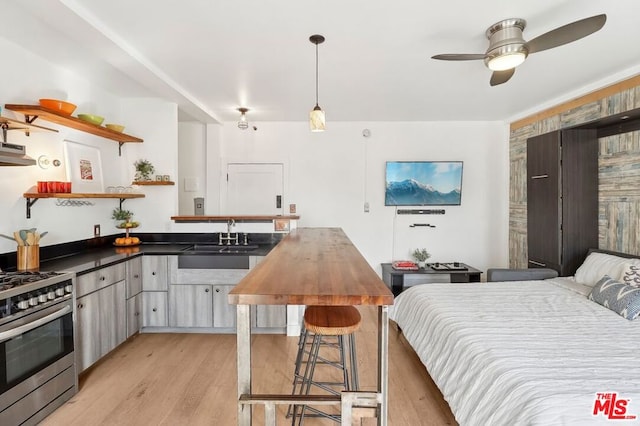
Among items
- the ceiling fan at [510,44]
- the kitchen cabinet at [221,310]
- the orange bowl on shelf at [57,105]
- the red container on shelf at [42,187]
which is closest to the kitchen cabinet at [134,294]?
the kitchen cabinet at [221,310]

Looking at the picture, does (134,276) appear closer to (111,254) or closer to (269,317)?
(111,254)

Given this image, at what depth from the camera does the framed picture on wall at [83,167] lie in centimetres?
299

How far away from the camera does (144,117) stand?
12.4 ft

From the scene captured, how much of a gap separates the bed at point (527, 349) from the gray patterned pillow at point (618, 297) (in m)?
0.04

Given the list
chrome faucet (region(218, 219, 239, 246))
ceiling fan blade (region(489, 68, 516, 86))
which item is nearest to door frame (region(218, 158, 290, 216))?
chrome faucet (region(218, 219, 239, 246))

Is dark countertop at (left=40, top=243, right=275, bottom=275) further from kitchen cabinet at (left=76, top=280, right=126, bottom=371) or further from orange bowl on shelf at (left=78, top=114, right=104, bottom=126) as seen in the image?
orange bowl on shelf at (left=78, top=114, right=104, bottom=126)

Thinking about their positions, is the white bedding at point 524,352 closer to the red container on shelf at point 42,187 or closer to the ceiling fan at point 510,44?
the ceiling fan at point 510,44

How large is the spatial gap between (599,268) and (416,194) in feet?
7.26

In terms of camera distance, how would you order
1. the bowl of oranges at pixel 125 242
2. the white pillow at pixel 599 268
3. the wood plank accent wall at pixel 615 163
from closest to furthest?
the white pillow at pixel 599 268 < the wood plank accent wall at pixel 615 163 < the bowl of oranges at pixel 125 242

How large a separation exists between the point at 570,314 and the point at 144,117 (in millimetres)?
4579

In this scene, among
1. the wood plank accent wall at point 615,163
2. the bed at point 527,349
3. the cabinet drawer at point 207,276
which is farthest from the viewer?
the cabinet drawer at point 207,276

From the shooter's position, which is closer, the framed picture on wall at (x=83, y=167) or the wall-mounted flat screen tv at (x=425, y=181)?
the framed picture on wall at (x=83, y=167)

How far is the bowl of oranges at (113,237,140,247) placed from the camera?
348 centimetres

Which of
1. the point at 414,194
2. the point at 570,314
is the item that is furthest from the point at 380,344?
the point at 414,194
